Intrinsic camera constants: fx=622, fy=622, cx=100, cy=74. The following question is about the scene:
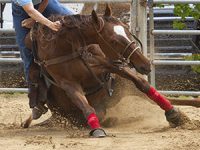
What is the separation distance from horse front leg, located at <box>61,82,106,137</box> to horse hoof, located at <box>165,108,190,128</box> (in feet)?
2.72

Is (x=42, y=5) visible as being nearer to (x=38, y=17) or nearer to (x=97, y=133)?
(x=38, y=17)

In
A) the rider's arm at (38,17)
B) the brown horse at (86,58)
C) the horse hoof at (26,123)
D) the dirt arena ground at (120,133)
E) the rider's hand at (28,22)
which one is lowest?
the horse hoof at (26,123)

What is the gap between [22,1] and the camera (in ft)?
19.3

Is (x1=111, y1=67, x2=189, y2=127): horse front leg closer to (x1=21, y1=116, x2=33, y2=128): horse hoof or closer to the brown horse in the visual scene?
the brown horse

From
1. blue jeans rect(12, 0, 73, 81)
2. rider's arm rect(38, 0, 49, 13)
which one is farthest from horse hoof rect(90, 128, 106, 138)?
rider's arm rect(38, 0, 49, 13)

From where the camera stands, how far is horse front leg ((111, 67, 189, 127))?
19.7 feet

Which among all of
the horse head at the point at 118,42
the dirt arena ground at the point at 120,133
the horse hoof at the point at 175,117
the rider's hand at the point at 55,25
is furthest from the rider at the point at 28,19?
the horse hoof at the point at 175,117

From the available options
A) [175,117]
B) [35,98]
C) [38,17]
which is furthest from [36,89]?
[175,117]

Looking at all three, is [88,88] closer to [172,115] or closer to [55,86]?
[55,86]

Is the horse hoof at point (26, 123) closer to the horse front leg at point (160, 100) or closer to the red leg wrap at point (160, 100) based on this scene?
the horse front leg at point (160, 100)

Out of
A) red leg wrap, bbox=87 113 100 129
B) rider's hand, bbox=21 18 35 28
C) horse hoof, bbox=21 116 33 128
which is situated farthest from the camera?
horse hoof, bbox=21 116 33 128

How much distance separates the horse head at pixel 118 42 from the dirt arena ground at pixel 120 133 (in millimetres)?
654

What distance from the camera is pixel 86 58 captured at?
5957 millimetres

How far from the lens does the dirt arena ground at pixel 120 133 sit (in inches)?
193
